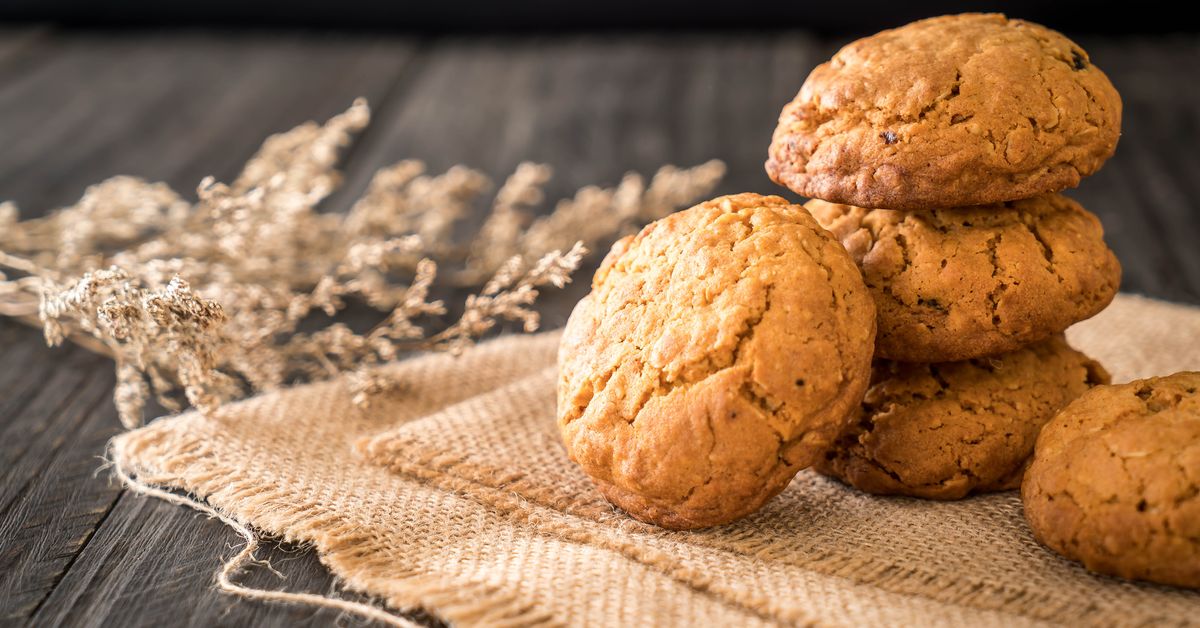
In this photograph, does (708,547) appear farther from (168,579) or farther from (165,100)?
(165,100)

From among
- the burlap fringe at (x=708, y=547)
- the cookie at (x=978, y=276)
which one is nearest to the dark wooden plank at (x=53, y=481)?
the burlap fringe at (x=708, y=547)

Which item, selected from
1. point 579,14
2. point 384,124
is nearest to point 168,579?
point 384,124

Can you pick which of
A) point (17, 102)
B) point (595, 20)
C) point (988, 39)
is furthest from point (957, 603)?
point (17, 102)

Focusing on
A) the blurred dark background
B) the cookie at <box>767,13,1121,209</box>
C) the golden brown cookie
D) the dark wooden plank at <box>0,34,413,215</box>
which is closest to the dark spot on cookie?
the cookie at <box>767,13,1121,209</box>

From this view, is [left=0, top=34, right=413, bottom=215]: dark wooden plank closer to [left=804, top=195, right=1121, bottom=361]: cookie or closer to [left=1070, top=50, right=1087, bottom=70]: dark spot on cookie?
[left=804, top=195, right=1121, bottom=361]: cookie

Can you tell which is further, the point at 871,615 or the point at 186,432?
the point at 186,432

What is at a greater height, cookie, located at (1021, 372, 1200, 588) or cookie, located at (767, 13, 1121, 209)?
cookie, located at (767, 13, 1121, 209)

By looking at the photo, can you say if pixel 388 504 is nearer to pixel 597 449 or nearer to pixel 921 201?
pixel 597 449
